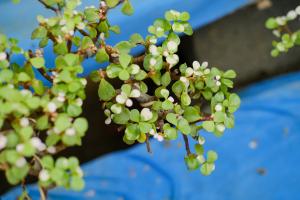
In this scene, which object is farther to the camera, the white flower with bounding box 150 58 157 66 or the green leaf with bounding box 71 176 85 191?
the white flower with bounding box 150 58 157 66

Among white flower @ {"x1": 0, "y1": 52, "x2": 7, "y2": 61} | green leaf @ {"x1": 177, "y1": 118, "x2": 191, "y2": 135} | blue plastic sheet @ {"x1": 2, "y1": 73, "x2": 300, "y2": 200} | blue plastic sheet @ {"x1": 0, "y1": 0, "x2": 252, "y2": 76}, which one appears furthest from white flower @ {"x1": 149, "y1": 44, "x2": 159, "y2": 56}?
blue plastic sheet @ {"x1": 2, "y1": 73, "x2": 300, "y2": 200}

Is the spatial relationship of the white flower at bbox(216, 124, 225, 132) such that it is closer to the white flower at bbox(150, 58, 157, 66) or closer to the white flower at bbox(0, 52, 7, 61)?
the white flower at bbox(150, 58, 157, 66)

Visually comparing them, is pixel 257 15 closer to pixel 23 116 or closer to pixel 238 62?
pixel 238 62

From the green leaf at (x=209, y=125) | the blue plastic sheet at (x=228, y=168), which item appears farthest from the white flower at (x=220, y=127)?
the blue plastic sheet at (x=228, y=168)

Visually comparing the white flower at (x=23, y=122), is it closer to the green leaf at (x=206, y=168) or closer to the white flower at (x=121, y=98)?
the white flower at (x=121, y=98)

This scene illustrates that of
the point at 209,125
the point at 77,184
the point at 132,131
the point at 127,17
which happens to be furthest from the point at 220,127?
the point at 127,17

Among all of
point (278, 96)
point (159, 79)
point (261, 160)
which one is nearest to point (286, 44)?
point (159, 79)
